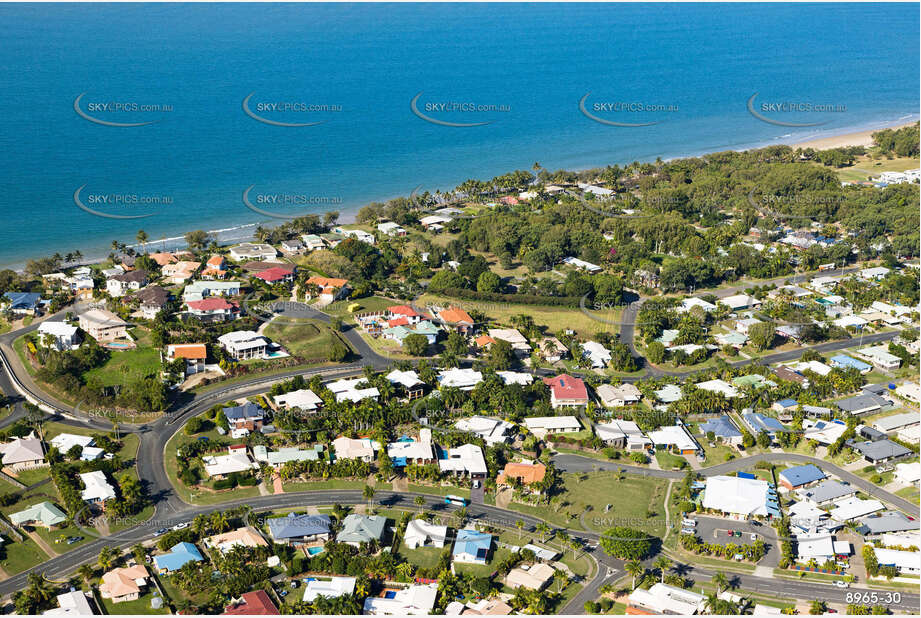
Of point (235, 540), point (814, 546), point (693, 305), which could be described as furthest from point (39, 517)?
point (693, 305)

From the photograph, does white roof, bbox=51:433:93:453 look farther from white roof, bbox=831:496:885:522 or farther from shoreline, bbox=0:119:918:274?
white roof, bbox=831:496:885:522

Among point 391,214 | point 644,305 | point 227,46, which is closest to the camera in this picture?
point 644,305

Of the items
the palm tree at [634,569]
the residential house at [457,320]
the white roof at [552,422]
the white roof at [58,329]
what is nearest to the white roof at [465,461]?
the white roof at [552,422]

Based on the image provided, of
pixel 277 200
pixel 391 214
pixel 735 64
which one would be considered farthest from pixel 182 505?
pixel 735 64

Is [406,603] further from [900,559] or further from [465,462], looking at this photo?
[900,559]

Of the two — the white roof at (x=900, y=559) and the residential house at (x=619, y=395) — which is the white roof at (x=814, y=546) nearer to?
the white roof at (x=900, y=559)

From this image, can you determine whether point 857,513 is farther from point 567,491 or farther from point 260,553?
point 260,553

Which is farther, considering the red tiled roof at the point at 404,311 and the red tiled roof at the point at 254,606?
the red tiled roof at the point at 404,311
